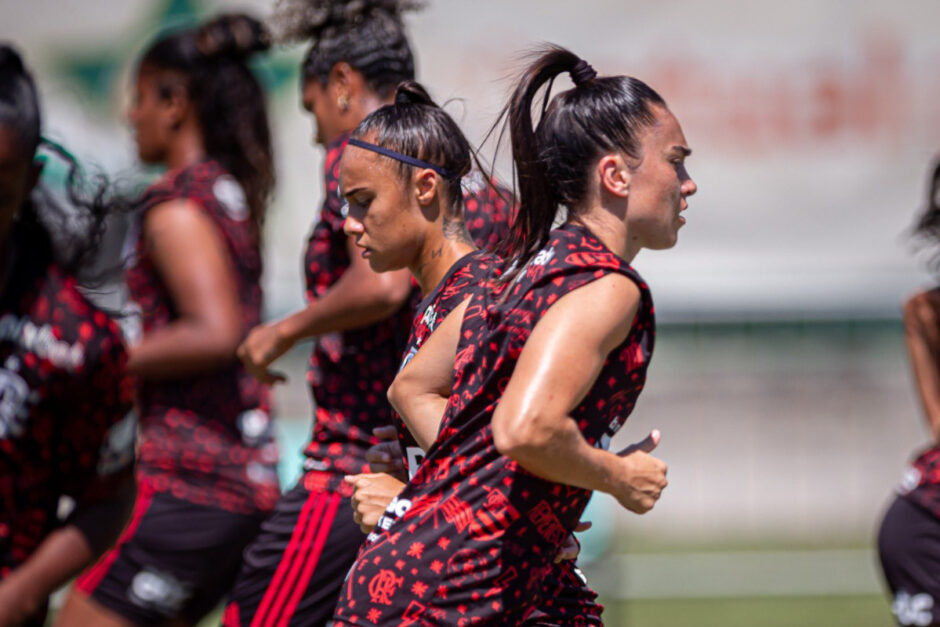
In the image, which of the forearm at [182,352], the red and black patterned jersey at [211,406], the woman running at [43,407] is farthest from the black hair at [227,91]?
the woman running at [43,407]

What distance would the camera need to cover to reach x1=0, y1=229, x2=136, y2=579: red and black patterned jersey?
8.63ft

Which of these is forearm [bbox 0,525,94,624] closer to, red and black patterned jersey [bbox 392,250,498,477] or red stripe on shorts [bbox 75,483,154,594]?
red and black patterned jersey [bbox 392,250,498,477]

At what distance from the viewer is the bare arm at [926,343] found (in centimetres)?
438

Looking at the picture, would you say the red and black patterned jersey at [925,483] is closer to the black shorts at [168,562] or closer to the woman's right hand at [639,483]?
the black shorts at [168,562]

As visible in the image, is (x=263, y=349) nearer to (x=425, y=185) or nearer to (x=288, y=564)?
(x=288, y=564)

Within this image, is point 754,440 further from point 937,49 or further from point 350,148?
point 350,148

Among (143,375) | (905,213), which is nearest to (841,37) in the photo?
(905,213)

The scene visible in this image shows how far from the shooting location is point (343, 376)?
3412 millimetres

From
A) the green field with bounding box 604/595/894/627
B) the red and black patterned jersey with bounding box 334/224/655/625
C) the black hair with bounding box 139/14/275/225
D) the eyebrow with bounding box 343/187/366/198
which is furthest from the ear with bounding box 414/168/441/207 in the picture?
the green field with bounding box 604/595/894/627

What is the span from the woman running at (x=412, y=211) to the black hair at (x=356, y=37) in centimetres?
69

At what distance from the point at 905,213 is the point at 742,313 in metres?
1.16

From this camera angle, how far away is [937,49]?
8703 millimetres

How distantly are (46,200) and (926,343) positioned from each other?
8.96 ft

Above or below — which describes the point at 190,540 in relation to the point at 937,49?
above
